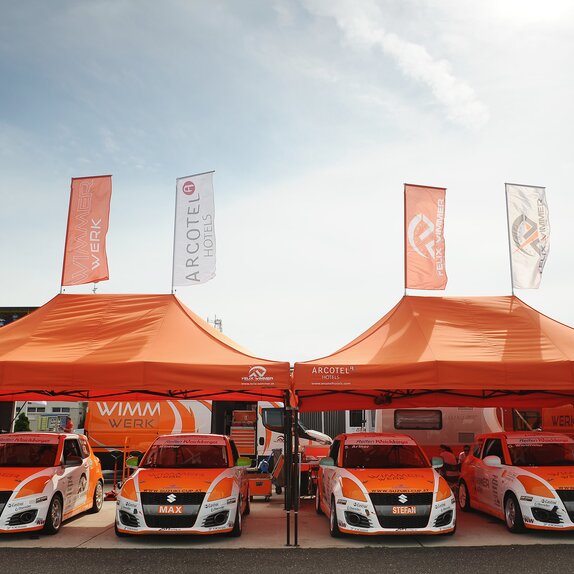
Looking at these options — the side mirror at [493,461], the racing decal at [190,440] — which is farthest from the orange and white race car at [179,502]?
the side mirror at [493,461]

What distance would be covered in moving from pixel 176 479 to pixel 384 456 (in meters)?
3.35

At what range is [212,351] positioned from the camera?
1105 centimetres

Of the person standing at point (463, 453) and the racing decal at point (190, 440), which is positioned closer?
the racing decal at point (190, 440)

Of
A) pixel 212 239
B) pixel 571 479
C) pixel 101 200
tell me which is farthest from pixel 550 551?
pixel 101 200

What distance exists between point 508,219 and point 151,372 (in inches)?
350

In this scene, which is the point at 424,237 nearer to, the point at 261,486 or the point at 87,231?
the point at 261,486

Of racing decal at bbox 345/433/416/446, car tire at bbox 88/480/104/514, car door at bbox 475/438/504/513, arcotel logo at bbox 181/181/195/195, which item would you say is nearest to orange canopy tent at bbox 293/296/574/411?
racing decal at bbox 345/433/416/446

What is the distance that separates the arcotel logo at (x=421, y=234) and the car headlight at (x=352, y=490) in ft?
20.9

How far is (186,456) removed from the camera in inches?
412

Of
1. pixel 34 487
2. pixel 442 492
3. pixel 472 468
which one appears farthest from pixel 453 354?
pixel 34 487

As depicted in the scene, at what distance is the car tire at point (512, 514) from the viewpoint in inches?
372

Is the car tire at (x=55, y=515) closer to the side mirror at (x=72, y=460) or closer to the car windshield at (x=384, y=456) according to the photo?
the side mirror at (x=72, y=460)

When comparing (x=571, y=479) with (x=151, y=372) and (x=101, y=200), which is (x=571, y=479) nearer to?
(x=151, y=372)

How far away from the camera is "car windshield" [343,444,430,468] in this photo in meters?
9.95
